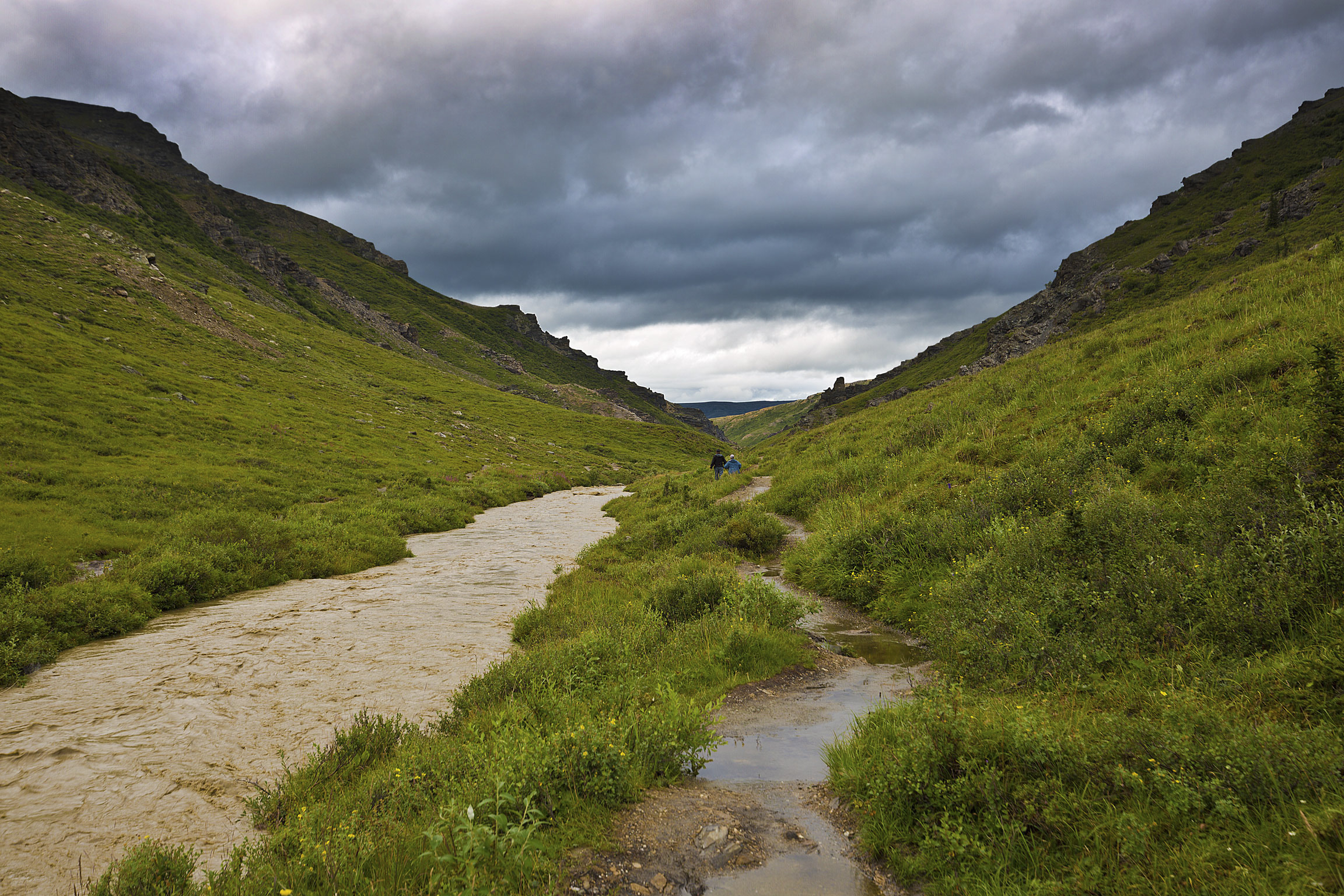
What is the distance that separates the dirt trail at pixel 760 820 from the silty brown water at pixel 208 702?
4.00m

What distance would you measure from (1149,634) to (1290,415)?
5.84 m

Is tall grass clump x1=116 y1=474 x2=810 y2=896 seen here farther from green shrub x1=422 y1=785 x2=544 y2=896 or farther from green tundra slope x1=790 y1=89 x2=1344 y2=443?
green tundra slope x1=790 y1=89 x2=1344 y2=443

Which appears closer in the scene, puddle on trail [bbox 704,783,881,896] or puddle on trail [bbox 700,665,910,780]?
puddle on trail [bbox 704,783,881,896]

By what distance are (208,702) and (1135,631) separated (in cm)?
1235

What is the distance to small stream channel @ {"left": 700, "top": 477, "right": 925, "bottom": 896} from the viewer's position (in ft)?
13.2

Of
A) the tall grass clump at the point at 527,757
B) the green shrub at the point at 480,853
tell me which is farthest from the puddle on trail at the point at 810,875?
the green shrub at the point at 480,853

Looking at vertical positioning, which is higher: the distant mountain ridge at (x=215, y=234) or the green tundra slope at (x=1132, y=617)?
the distant mountain ridge at (x=215, y=234)

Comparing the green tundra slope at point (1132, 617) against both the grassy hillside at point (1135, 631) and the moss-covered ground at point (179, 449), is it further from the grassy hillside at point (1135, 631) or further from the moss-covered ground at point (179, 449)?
the moss-covered ground at point (179, 449)

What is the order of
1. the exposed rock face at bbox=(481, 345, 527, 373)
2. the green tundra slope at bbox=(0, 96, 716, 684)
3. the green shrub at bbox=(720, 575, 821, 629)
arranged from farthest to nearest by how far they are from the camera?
1. the exposed rock face at bbox=(481, 345, 527, 373)
2. the green tundra slope at bbox=(0, 96, 716, 684)
3. the green shrub at bbox=(720, 575, 821, 629)

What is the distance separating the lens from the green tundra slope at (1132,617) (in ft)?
11.4

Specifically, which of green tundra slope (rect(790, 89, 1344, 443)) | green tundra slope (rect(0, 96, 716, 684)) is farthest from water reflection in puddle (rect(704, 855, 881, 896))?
green tundra slope (rect(790, 89, 1344, 443))

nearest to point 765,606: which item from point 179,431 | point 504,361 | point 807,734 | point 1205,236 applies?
point 807,734

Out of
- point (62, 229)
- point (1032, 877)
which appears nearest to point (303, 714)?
point (1032, 877)

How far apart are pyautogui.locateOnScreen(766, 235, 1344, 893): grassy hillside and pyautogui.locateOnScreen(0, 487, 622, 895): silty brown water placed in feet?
21.6
